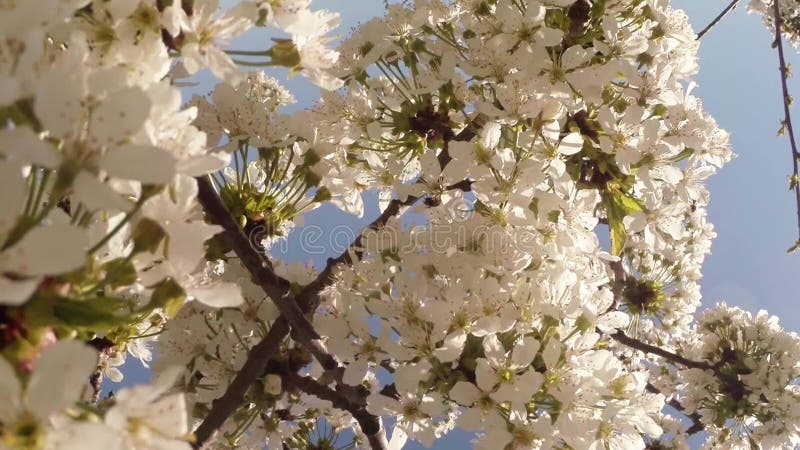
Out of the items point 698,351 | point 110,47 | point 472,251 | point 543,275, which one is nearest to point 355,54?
point 472,251

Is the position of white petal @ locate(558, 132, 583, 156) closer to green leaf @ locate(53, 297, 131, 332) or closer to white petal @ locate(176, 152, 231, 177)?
white petal @ locate(176, 152, 231, 177)

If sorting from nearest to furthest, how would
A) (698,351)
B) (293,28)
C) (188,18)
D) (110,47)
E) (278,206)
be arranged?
(110,47) < (188,18) < (293,28) < (278,206) < (698,351)

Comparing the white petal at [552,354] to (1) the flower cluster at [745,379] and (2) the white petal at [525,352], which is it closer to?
(2) the white petal at [525,352]

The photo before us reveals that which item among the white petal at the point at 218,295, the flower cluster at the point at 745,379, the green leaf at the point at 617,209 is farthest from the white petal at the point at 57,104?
the flower cluster at the point at 745,379

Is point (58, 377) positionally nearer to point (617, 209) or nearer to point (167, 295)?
point (167, 295)

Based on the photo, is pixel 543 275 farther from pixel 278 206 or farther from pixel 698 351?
pixel 698 351

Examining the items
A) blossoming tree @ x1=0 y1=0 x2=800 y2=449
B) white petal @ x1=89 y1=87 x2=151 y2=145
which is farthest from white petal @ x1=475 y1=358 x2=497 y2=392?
white petal @ x1=89 y1=87 x2=151 y2=145

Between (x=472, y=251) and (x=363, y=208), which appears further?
(x=363, y=208)
